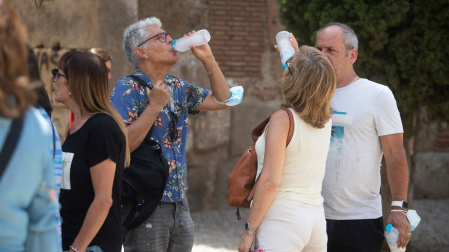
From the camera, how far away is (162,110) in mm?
3691

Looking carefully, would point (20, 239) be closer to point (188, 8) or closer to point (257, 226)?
point (257, 226)

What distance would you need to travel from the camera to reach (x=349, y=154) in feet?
12.7

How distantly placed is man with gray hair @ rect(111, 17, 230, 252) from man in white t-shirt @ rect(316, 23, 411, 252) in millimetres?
714

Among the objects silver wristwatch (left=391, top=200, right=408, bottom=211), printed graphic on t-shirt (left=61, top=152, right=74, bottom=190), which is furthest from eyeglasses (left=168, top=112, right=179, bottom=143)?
silver wristwatch (left=391, top=200, right=408, bottom=211)

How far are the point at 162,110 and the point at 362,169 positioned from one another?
114 cm

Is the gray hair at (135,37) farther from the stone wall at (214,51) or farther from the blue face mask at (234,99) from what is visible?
the stone wall at (214,51)

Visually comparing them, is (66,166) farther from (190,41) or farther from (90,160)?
(190,41)

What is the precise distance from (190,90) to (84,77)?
956mm

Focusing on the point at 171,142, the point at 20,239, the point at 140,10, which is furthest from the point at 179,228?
the point at 140,10

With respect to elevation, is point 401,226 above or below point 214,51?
below

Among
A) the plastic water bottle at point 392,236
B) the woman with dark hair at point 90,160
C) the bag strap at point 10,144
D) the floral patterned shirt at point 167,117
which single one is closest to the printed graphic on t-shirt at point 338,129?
the plastic water bottle at point 392,236

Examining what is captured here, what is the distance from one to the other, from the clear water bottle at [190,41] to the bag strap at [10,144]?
178 centimetres

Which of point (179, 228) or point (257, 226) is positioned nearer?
point (257, 226)

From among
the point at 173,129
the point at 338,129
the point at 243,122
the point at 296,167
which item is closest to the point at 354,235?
the point at 338,129
